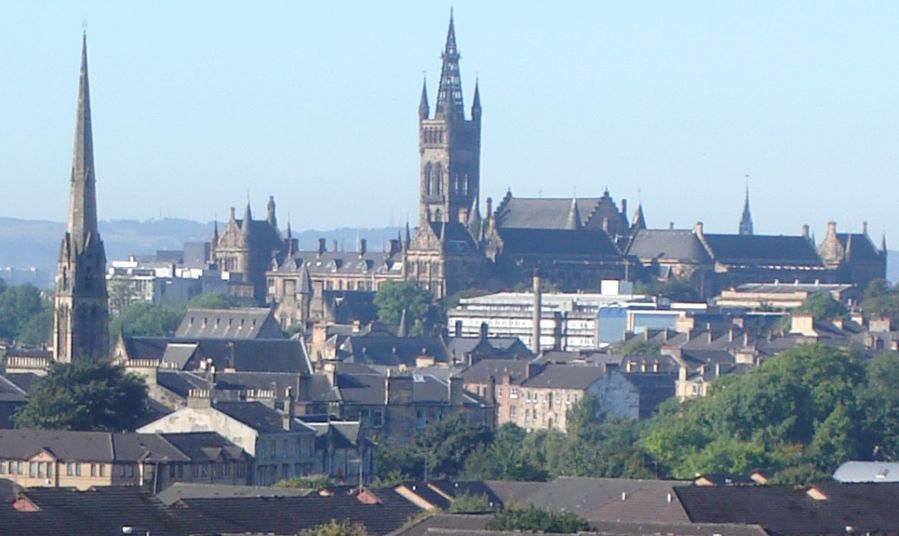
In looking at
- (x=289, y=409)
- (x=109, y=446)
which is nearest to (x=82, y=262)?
(x=289, y=409)

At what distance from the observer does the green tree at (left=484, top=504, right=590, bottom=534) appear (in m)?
66.8

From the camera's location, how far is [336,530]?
64500 mm

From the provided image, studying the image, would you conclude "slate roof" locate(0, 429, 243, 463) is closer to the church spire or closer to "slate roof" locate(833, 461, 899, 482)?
"slate roof" locate(833, 461, 899, 482)

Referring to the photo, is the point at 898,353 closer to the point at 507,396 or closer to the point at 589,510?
the point at 507,396

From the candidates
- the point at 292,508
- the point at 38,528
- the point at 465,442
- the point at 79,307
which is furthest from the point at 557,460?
the point at 38,528

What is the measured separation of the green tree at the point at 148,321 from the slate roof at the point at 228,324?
445 cm

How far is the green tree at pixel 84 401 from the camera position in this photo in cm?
10494

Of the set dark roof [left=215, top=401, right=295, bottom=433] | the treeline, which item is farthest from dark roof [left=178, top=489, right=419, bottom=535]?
dark roof [left=215, top=401, right=295, bottom=433]

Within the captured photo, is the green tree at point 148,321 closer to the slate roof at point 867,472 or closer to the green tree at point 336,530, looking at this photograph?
the slate roof at point 867,472

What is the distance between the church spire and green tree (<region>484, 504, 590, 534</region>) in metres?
70.6

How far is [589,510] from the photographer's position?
262 ft

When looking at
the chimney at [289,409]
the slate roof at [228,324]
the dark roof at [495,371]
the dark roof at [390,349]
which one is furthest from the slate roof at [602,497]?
the dark roof at [390,349]

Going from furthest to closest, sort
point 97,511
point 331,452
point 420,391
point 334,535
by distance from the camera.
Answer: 1. point 420,391
2. point 331,452
3. point 97,511
4. point 334,535

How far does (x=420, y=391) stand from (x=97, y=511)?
5570 cm
